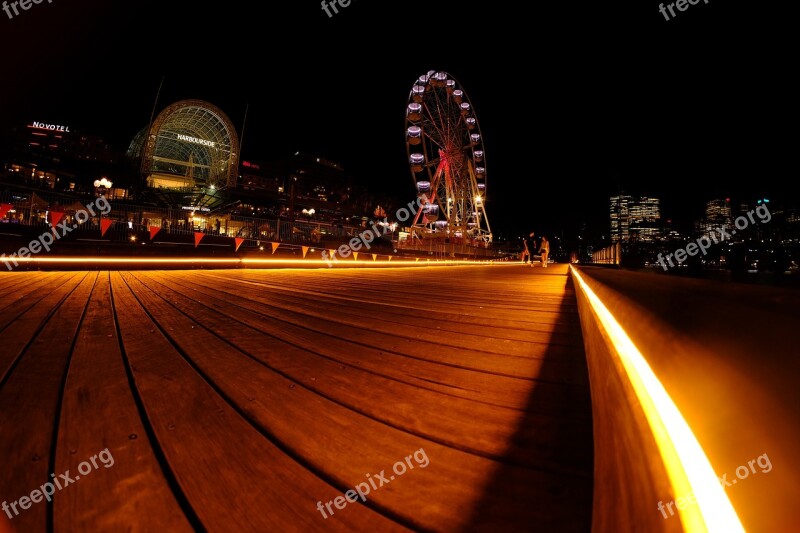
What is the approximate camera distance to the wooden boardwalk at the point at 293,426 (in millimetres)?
800

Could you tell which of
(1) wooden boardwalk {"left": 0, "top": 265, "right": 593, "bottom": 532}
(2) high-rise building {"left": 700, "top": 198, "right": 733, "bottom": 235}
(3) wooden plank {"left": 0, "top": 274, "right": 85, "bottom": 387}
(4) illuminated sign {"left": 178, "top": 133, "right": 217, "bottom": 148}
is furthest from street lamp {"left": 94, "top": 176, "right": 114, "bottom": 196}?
(2) high-rise building {"left": 700, "top": 198, "right": 733, "bottom": 235}

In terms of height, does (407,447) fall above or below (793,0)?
below

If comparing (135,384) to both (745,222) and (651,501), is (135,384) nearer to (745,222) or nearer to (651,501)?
(651,501)

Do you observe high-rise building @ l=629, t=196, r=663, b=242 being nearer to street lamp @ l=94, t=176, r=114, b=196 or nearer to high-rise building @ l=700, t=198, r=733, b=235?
high-rise building @ l=700, t=198, r=733, b=235

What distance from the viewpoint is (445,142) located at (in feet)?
103

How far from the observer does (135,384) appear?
4.85ft

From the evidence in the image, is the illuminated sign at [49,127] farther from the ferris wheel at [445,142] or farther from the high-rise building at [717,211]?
the high-rise building at [717,211]

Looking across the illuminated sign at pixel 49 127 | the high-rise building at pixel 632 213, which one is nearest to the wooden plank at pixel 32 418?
the high-rise building at pixel 632 213

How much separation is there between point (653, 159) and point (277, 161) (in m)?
70.9

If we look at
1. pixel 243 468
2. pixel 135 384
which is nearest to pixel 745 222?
pixel 243 468

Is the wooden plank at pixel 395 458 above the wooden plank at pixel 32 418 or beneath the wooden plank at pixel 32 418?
beneath

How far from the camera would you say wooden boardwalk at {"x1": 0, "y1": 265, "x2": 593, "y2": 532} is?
800mm

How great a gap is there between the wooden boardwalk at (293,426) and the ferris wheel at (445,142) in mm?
27058

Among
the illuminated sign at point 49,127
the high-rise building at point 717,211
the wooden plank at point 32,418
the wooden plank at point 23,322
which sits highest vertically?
the illuminated sign at point 49,127
